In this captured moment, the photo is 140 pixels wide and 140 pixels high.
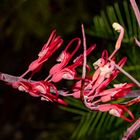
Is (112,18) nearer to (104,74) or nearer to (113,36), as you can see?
(113,36)

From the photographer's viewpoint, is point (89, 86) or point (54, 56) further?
point (54, 56)

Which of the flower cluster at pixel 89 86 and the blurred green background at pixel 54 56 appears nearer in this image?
the flower cluster at pixel 89 86

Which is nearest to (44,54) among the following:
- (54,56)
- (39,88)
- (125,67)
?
(39,88)

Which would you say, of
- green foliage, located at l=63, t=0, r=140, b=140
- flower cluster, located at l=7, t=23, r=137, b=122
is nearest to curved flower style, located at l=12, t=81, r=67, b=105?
flower cluster, located at l=7, t=23, r=137, b=122

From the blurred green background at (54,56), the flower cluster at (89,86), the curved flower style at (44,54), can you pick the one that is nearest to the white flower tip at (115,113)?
the flower cluster at (89,86)

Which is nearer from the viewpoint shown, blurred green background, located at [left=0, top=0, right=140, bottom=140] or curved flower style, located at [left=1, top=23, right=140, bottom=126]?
curved flower style, located at [left=1, top=23, right=140, bottom=126]

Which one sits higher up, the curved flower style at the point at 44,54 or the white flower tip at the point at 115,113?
the curved flower style at the point at 44,54

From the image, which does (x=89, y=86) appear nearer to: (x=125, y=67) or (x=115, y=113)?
(x=115, y=113)

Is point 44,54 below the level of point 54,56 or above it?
above

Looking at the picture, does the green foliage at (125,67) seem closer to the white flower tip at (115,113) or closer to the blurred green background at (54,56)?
the blurred green background at (54,56)

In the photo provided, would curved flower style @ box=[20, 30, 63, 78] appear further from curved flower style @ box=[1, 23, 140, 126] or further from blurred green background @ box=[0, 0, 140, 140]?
blurred green background @ box=[0, 0, 140, 140]
